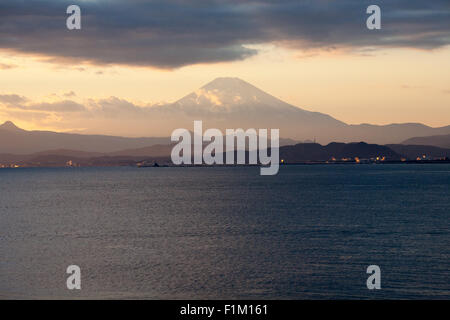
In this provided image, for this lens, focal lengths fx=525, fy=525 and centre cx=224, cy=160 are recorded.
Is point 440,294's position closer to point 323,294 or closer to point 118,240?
point 323,294

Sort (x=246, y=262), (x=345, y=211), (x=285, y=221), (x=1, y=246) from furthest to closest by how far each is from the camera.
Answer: (x=345, y=211) → (x=285, y=221) → (x=1, y=246) → (x=246, y=262)

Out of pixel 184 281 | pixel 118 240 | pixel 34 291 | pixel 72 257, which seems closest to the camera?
pixel 34 291

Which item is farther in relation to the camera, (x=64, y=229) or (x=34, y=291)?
(x=64, y=229)

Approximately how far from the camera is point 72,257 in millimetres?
43219

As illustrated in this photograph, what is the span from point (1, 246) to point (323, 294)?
106 feet

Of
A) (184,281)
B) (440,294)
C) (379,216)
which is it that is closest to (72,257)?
(184,281)

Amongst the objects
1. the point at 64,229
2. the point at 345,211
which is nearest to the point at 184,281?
the point at 64,229

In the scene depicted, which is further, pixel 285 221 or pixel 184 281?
pixel 285 221

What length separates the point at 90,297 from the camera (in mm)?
30734

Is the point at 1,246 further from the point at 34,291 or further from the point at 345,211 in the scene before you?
the point at 345,211
